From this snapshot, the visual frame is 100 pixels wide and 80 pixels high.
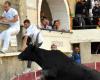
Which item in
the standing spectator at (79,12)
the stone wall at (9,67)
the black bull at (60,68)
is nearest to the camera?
the black bull at (60,68)

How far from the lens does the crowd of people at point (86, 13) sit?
23828 millimetres

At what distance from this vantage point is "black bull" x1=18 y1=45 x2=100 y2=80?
8795 mm

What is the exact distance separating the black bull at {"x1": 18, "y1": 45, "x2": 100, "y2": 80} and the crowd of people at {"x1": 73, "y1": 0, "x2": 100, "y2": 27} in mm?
14520

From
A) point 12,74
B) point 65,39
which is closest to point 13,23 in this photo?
point 12,74

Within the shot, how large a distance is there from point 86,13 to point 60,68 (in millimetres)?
15391

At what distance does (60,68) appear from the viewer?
893cm

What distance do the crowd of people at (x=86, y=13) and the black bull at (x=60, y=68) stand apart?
572 inches

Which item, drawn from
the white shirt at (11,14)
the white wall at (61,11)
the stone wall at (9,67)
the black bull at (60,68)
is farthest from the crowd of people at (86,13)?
the black bull at (60,68)

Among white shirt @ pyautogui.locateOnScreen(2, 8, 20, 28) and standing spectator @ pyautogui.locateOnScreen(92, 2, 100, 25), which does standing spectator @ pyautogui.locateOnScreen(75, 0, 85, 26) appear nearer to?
standing spectator @ pyautogui.locateOnScreen(92, 2, 100, 25)

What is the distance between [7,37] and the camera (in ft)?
48.2

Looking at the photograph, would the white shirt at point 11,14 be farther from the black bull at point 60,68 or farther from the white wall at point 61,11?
the white wall at point 61,11

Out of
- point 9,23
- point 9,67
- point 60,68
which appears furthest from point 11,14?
point 60,68

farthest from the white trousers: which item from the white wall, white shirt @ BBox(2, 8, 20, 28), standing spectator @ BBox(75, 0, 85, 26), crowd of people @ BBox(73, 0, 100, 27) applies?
standing spectator @ BBox(75, 0, 85, 26)

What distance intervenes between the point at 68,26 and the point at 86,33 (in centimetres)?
117
